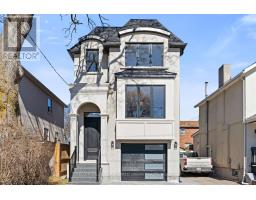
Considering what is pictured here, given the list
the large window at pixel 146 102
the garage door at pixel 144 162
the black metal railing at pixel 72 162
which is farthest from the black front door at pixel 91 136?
the large window at pixel 146 102

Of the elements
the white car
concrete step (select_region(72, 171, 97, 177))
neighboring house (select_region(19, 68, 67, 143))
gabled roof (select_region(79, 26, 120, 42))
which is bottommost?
concrete step (select_region(72, 171, 97, 177))

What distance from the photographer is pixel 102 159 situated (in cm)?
1259

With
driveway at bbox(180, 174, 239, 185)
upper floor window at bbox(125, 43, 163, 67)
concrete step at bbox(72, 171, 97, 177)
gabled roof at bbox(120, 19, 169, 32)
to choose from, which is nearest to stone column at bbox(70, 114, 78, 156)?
concrete step at bbox(72, 171, 97, 177)

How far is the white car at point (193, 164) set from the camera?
13.3 meters

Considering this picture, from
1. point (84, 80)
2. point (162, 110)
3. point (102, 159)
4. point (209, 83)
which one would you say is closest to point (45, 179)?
point (102, 159)

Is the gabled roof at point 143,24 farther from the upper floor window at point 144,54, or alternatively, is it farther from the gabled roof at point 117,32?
the upper floor window at point 144,54

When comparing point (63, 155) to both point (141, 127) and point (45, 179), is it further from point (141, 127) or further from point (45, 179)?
point (141, 127)

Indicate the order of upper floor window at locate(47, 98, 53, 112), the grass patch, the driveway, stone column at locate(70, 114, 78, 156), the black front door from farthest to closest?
upper floor window at locate(47, 98, 53, 112), the black front door, stone column at locate(70, 114, 78, 156), the driveway, the grass patch

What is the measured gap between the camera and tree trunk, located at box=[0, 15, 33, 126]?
11.3 metres

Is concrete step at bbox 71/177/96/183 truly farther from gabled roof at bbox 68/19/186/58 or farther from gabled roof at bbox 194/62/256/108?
gabled roof at bbox 194/62/256/108

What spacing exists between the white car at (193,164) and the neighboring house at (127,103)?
1.49ft

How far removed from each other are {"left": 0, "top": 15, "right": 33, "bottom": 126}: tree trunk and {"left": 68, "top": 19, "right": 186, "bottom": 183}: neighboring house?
1614 millimetres

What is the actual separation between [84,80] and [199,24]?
3.70m

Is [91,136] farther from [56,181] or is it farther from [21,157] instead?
[21,157]
